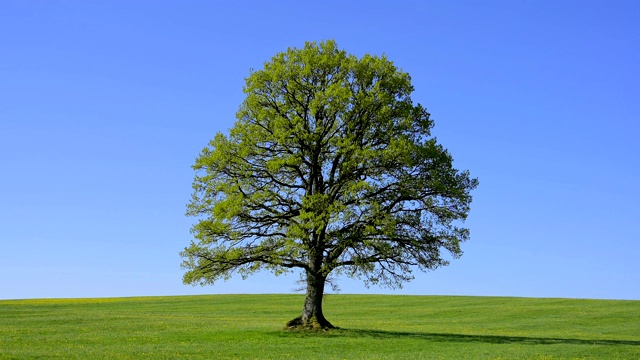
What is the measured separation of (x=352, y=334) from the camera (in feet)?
141

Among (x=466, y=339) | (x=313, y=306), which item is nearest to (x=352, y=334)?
(x=313, y=306)

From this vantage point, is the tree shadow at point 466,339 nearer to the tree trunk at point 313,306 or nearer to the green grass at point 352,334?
the green grass at point 352,334

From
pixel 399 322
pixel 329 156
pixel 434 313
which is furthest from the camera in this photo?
pixel 434 313

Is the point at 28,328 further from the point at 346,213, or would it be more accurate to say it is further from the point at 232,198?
the point at 346,213

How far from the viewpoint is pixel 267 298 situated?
9556 cm

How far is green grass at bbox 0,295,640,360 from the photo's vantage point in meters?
34.9

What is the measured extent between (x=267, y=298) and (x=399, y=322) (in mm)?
35200

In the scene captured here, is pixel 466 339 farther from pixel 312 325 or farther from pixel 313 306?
pixel 313 306

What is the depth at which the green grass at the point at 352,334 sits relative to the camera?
114ft

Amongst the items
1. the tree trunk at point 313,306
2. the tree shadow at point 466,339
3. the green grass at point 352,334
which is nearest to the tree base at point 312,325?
the tree trunk at point 313,306

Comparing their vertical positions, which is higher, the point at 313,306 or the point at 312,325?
the point at 313,306

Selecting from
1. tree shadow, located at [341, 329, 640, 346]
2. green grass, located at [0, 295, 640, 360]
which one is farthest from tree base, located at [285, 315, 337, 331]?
tree shadow, located at [341, 329, 640, 346]

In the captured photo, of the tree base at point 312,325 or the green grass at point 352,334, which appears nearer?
the green grass at point 352,334

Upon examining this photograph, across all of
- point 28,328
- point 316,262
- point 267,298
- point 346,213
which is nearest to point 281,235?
point 316,262
